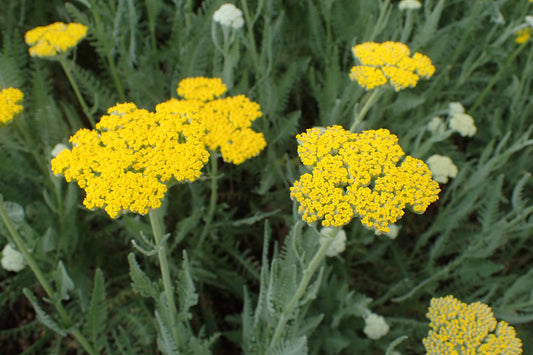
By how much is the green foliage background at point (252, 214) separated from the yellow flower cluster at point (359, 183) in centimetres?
41

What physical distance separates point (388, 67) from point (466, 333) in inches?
35.1

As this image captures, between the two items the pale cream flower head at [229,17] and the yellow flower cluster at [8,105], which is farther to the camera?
the pale cream flower head at [229,17]

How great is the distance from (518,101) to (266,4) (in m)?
1.38

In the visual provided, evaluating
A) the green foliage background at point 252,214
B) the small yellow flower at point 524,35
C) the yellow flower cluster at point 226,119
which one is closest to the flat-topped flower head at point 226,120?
the yellow flower cluster at point 226,119

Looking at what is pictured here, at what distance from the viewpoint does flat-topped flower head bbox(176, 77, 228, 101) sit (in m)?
1.58

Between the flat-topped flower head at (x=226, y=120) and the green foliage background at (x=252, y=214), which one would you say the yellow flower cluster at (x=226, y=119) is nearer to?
the flat-topped flower head at (x=226, y=120)

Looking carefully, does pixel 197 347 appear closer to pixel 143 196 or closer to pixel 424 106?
pixel 143 196

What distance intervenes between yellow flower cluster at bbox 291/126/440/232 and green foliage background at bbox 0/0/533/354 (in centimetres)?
41

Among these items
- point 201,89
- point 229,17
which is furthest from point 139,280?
point 229,17

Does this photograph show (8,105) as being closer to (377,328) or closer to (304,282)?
(304,282)

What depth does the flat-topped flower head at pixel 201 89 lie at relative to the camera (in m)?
1.58

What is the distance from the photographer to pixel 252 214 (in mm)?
2031

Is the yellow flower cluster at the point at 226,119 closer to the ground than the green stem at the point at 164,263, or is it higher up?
higher up

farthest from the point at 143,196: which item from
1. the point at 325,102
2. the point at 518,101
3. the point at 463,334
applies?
the point at 518,101
